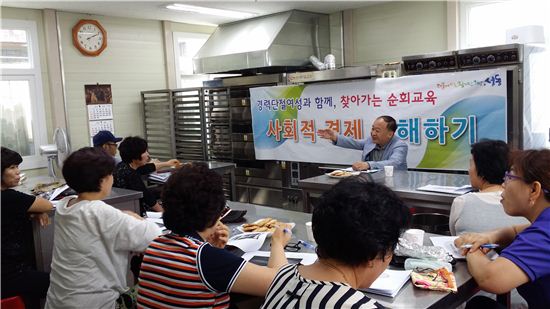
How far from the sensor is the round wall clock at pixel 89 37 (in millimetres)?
5738

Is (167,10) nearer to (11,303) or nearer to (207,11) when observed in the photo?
(207,11)

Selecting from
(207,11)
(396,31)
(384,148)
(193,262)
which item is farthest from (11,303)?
(396,31)

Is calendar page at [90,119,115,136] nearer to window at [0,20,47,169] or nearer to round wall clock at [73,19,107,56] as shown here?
window at [0,20,47,169]

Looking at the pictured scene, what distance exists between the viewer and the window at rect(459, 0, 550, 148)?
4.41 meters

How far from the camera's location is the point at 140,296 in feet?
5.26

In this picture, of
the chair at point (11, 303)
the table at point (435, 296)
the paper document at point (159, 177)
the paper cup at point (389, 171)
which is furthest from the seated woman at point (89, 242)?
the paper document at point (159, 177)

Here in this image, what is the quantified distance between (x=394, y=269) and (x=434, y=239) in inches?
16.5

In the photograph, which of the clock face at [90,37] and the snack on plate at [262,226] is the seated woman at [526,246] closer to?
the snack on plate at [262,226]

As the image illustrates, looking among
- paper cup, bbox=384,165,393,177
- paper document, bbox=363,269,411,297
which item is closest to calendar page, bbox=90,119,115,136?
paper cup, bbox=384,165,393,177

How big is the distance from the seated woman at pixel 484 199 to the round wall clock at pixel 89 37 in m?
5.06

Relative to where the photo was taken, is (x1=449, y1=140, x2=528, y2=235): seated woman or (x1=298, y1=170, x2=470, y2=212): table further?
(x1=298, y1=170, x2=470, y2=212): table

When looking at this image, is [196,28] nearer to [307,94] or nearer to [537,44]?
[307,94]

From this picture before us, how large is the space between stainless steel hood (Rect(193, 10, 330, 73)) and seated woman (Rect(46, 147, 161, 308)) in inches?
156

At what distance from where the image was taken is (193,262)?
1489 mm
